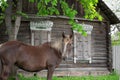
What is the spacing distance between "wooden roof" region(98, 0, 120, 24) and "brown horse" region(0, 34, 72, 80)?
24.8ft

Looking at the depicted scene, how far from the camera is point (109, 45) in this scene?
18359 millimetres

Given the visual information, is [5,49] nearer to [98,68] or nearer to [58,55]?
→ [58,55]

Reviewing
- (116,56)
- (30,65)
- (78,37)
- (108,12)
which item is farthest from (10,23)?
(116,56)

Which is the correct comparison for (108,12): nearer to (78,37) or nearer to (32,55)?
(78,37)

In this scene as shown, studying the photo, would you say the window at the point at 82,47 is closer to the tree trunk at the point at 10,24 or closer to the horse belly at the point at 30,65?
the tree trunk at the point at 10,24

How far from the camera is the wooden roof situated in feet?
57.6

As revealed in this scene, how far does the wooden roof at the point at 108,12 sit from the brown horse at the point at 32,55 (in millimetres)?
7564

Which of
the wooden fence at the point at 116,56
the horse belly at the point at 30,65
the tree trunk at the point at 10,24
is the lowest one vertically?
the wooden fence at the point at 116,56

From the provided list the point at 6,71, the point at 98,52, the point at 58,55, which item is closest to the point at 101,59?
the point at 98,52

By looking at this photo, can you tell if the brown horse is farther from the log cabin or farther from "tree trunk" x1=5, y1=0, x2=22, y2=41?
the log cabin

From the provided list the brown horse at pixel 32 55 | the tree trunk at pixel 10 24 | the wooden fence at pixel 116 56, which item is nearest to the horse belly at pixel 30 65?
the brown horse at pixel 32 55

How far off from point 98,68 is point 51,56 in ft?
26.2

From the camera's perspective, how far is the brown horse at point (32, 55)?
9.95m

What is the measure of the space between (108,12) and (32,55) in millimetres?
8630
